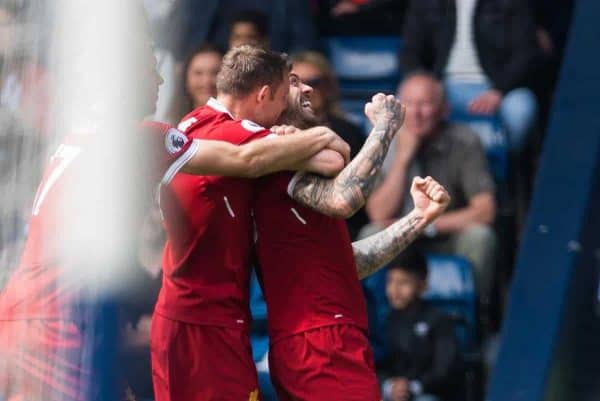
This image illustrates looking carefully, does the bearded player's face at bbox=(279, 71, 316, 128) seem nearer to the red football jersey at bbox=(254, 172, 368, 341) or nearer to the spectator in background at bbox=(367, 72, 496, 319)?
the red football jersey at bbox=(254, 172, 368, 341)

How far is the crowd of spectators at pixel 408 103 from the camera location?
593cm

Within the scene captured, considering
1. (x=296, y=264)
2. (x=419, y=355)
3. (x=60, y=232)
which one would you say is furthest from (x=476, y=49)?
(x=60, y=232)

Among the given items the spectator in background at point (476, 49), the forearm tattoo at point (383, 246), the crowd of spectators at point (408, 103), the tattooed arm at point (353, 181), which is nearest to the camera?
the tattooed arm at point (353, 181)

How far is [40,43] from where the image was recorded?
18.8 feet

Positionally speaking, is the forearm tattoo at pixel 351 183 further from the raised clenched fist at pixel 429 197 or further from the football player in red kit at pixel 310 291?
the raised clenched fist at pixel 429 197

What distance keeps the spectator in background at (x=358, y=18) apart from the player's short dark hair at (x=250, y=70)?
365 cm

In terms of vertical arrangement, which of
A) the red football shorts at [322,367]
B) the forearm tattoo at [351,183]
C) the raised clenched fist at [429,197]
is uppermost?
the forearm tattoo at [351,183]

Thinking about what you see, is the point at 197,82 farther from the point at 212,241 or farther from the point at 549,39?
the point at 212,241

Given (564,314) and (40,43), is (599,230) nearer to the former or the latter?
(564,314)

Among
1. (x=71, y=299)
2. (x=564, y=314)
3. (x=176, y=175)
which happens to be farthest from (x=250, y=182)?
(x=564, y=314)

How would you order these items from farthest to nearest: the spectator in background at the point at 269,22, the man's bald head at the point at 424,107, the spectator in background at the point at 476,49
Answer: the spectator in background at the point at 269,22
the spectator in background at the point at 476,49
the man's bald head at the point at 424,107

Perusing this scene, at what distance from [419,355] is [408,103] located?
1.27 meters

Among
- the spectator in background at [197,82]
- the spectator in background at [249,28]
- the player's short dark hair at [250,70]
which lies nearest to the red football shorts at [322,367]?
the player's short dark hair at [250,70]

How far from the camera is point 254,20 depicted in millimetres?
8023
